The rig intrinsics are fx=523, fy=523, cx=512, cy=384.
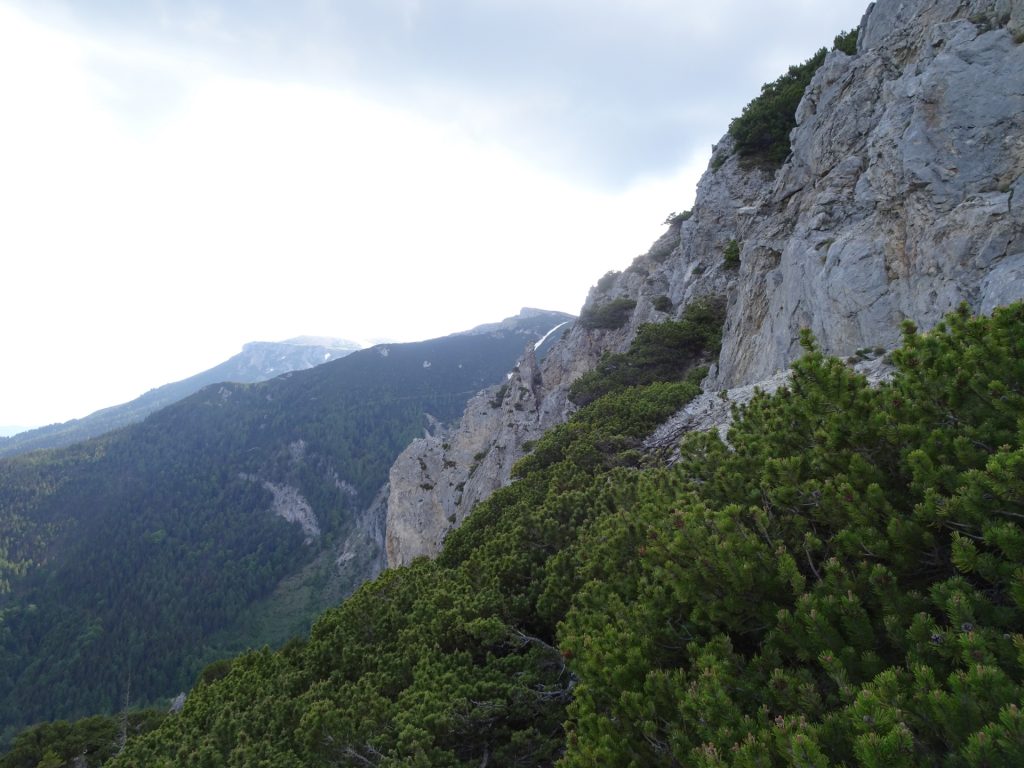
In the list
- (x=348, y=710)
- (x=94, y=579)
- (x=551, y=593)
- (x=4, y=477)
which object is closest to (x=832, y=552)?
(x=551, y=593)

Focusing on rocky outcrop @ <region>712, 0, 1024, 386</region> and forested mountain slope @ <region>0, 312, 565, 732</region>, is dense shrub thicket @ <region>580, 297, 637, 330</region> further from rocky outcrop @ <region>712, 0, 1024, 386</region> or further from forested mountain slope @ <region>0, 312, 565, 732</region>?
forested mountain slope @ <region>0, 312, 565, 732</region>

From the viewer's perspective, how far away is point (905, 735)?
2.92m

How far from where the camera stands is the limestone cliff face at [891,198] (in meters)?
12.0

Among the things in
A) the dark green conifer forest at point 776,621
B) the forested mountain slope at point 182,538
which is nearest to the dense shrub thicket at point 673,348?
the dark green conifer forest at point 776,621

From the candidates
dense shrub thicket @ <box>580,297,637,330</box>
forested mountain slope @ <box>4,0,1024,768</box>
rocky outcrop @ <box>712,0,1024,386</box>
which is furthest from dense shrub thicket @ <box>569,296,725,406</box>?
dense shrub thicket @ <box>580,297,637,330</box>


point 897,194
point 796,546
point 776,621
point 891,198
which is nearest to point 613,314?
point 891,198

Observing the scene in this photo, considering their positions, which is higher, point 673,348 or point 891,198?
point 891,198

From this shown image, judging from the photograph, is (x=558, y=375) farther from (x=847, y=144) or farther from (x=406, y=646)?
(x=406, y=646)

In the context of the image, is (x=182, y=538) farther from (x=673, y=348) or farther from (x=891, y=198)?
(x=891, y=198)

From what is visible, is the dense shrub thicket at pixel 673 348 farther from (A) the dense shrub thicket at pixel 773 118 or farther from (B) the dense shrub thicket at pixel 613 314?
(B) the dense shrub thicket at pixel 613 314

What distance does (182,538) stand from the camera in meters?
139

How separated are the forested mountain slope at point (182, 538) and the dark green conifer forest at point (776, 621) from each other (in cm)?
10895

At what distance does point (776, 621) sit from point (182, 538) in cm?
16628

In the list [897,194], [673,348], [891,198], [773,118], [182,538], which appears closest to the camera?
[897,194]
